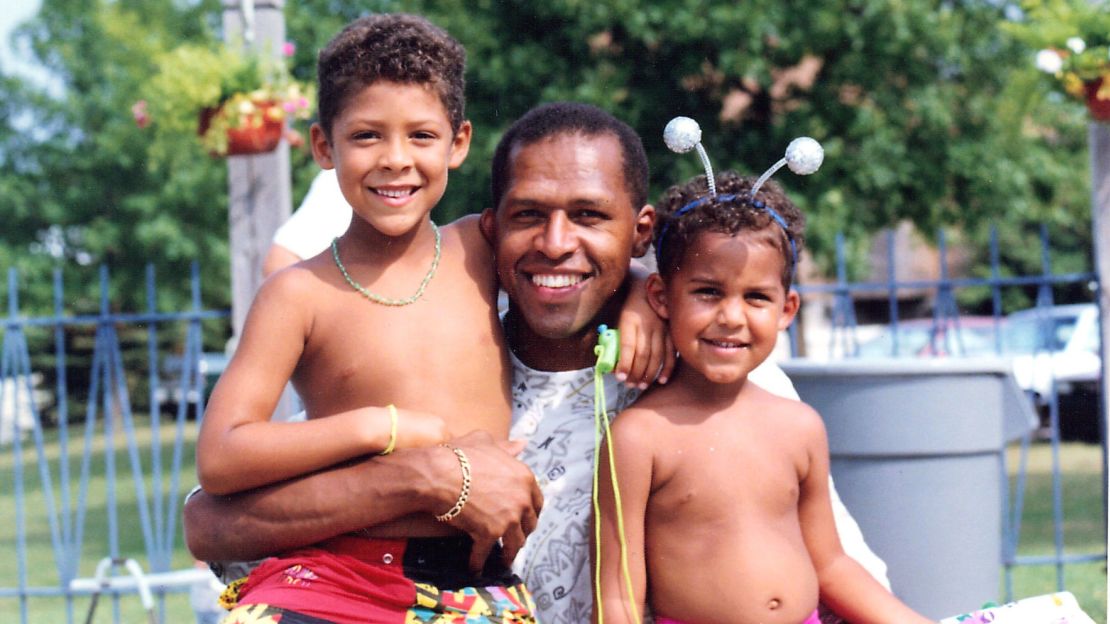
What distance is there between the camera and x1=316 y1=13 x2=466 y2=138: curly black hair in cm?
246

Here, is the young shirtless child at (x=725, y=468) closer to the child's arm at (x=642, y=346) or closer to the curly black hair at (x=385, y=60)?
the child's arm at (x=642, y=346)

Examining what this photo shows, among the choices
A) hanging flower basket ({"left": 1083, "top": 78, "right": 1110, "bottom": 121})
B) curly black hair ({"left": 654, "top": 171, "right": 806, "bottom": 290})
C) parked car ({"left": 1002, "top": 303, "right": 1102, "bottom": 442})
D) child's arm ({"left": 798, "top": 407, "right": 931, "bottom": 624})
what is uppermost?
hanging flower basket ({"left": 1083, "top": 78, "right": 1110, "bottom": 121})

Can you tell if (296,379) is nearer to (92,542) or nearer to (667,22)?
(92,542)

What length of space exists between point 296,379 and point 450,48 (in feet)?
2.43

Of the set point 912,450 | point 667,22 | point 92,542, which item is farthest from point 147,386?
point 912,450

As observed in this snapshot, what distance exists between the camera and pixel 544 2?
12477 millimetres

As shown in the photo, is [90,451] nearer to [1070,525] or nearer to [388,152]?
[1070,525]

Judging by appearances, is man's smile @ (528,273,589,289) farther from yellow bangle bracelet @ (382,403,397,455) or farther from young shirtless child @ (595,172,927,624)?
yellow bangle bracelet @ (382,403,397,455)

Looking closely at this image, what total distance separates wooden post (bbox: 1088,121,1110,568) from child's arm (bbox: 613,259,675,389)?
3941mm

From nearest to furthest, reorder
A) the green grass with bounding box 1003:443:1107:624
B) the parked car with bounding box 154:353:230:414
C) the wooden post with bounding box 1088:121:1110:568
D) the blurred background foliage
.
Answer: the wooden post with bounding box 1088:121:1110:568, the green grass with bounding box 1003:443:1107:624, the blurred background foliage, the parked car with bounding box 154:353:230:414

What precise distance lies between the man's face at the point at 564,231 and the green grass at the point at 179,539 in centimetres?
480

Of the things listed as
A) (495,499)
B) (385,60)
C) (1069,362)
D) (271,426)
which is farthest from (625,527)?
(1069,362)

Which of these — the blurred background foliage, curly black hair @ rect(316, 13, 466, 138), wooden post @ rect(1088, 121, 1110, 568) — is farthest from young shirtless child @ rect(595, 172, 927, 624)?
the blurred background foliage

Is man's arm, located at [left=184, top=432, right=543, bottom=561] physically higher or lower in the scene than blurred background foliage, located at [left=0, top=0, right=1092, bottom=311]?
lower
